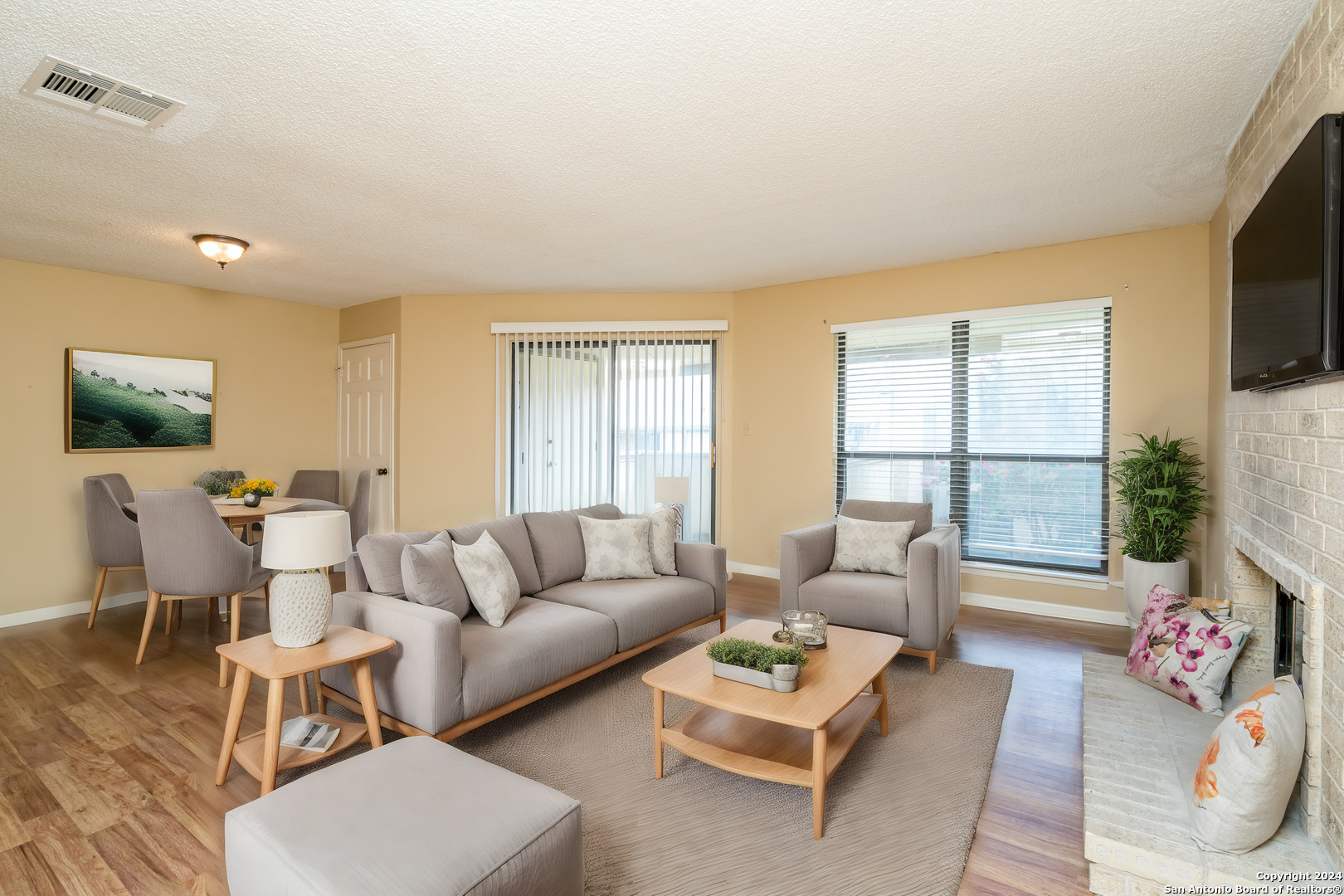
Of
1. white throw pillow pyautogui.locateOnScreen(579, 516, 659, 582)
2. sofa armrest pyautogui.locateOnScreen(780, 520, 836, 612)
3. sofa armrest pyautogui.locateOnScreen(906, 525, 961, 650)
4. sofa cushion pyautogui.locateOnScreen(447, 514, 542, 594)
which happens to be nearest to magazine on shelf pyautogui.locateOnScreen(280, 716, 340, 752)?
sofa cushion pyautogui.locateOnScreen(447, 514, 542, 594)

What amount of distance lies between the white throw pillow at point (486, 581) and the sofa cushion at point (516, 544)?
1.00ft

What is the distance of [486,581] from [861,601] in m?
1.99

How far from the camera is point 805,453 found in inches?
212

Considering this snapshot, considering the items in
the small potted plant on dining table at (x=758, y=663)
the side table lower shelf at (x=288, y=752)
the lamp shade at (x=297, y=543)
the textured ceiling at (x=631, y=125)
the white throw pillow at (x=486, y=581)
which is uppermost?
the textured ceiling at (x=631, y=125)

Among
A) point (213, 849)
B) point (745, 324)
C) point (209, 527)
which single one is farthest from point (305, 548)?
point (745, 324)

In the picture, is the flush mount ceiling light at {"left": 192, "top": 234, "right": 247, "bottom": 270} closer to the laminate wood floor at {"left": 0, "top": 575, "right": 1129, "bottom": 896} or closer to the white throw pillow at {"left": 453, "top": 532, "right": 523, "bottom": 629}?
the laminate wood floor at {"left": 0, "top": 575, "right": 1129, "bottom": 896}

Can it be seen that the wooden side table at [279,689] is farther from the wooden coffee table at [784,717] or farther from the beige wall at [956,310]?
the beige wall at [956,310]

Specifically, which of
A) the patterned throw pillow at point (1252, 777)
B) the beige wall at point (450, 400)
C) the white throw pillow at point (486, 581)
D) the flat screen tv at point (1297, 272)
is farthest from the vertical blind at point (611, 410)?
the patterned throw pillow at point (1252, 777)

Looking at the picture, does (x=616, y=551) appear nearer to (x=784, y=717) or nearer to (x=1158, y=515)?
(x=784, y=717)

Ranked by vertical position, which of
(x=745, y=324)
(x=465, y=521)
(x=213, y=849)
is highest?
(x=745, y=324)

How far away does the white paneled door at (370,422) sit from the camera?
5.96 m

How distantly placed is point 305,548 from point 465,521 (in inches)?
140

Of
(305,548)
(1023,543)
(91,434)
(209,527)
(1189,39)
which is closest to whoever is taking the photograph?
(1189,39)

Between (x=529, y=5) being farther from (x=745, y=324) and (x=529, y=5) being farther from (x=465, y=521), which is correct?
(x=465, y=521)
